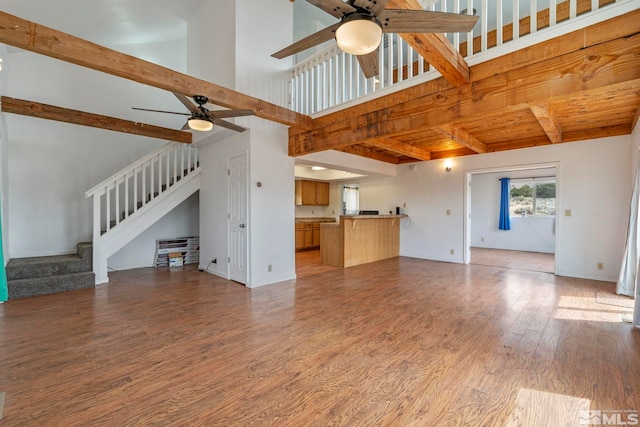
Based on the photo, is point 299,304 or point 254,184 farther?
point 254,184

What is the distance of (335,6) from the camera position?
169cm

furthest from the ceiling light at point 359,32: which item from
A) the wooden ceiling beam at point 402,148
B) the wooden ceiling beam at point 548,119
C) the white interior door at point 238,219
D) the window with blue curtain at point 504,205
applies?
the window with blue curtain at point 504,205

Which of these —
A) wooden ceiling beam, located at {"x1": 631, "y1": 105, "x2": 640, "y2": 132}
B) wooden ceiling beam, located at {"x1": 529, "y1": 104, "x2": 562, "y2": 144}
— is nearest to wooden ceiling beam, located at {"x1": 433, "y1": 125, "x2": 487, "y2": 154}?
wooden ceiling beam, located at {"x1": 529, "y1": 104, "x2": 562, "y2": 144}

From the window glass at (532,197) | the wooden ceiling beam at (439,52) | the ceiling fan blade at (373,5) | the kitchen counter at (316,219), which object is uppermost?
the wooden ceiling beam at (439,52)

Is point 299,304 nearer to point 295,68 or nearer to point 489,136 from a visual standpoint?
point 295,68

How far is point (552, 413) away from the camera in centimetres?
164

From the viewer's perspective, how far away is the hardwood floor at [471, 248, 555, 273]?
583 cm

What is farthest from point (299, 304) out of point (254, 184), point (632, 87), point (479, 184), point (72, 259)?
point (479, 184)

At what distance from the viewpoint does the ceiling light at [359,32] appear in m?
1.68

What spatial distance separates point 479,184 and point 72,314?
32.5ft

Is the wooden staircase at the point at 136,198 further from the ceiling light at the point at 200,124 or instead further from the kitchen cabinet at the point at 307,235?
the kitchen cabinet at the point at 307,235

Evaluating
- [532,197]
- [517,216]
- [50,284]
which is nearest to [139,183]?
[50,284]

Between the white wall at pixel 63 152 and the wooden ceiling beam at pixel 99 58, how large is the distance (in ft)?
11.7

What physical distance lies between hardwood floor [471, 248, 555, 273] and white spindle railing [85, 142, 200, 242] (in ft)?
21.9
